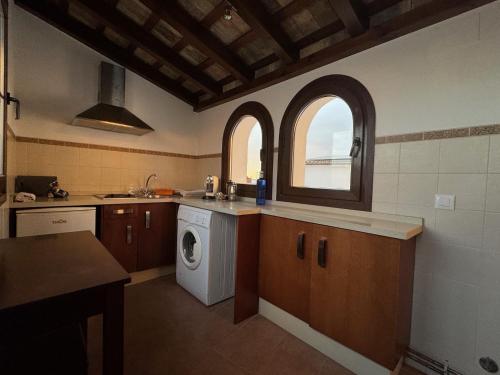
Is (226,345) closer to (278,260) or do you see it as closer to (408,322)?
(278,260)

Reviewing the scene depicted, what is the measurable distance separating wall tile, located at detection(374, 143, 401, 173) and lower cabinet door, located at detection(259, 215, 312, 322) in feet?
2.22

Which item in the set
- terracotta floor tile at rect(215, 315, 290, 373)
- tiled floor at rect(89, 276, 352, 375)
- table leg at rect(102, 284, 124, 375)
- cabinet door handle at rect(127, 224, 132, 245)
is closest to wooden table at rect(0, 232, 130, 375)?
table leg at rect(102, 284, 124, 375)

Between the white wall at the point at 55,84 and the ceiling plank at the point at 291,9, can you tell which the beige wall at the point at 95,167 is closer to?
the white wall at the point at 55,84

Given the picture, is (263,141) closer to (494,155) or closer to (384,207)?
(384,207)

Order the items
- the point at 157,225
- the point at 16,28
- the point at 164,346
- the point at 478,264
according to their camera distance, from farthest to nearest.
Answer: the point at 157,225, the point at 16,28, the point at 164,346, the point at 478,264

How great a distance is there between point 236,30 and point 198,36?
0.36 metres

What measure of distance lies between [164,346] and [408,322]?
1.63 metres

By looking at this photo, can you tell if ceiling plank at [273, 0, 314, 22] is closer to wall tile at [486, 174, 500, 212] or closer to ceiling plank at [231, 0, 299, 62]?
ceiling plank at [231, 0, 299, 62]

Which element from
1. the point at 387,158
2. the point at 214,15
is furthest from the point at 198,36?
the point at 387,158

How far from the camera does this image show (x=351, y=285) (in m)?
1.39

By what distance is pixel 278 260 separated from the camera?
182 centimetres

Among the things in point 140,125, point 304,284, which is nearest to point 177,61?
point 140,125

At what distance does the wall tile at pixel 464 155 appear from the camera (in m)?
1.29

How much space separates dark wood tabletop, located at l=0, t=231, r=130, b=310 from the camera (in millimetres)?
619
